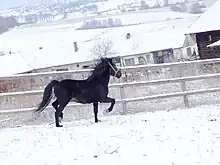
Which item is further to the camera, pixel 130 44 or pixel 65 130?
pixel 130 44

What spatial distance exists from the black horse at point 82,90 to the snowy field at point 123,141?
48 cm

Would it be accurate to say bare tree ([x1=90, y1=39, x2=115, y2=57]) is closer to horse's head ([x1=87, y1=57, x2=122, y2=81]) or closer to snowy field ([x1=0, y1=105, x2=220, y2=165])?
horse's head ([x1=87, y1=57, x2=122, y2=81])

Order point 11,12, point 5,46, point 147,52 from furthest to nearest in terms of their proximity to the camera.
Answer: point 11,12 → point 5,46 → point 147,52

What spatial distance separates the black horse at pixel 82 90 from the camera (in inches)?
410

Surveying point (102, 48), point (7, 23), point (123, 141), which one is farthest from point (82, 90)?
point (7, 23)

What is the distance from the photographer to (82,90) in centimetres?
1054

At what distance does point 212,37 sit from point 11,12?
143 metres

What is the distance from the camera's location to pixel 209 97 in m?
12.9

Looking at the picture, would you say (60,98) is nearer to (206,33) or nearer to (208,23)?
(206,33)

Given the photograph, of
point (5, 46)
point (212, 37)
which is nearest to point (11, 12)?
point (5, 46)

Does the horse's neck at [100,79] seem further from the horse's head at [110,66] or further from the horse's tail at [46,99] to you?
the horse's tail at [46,99]

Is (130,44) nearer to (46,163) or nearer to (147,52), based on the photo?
(147,52)

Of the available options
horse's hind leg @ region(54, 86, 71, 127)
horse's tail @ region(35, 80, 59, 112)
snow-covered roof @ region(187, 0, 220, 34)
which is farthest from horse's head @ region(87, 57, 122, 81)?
snow-covered roof @ region(187, 0, 220, 34)

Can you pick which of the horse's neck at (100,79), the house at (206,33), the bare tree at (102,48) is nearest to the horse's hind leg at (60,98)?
the horse's neck at (100,79)
